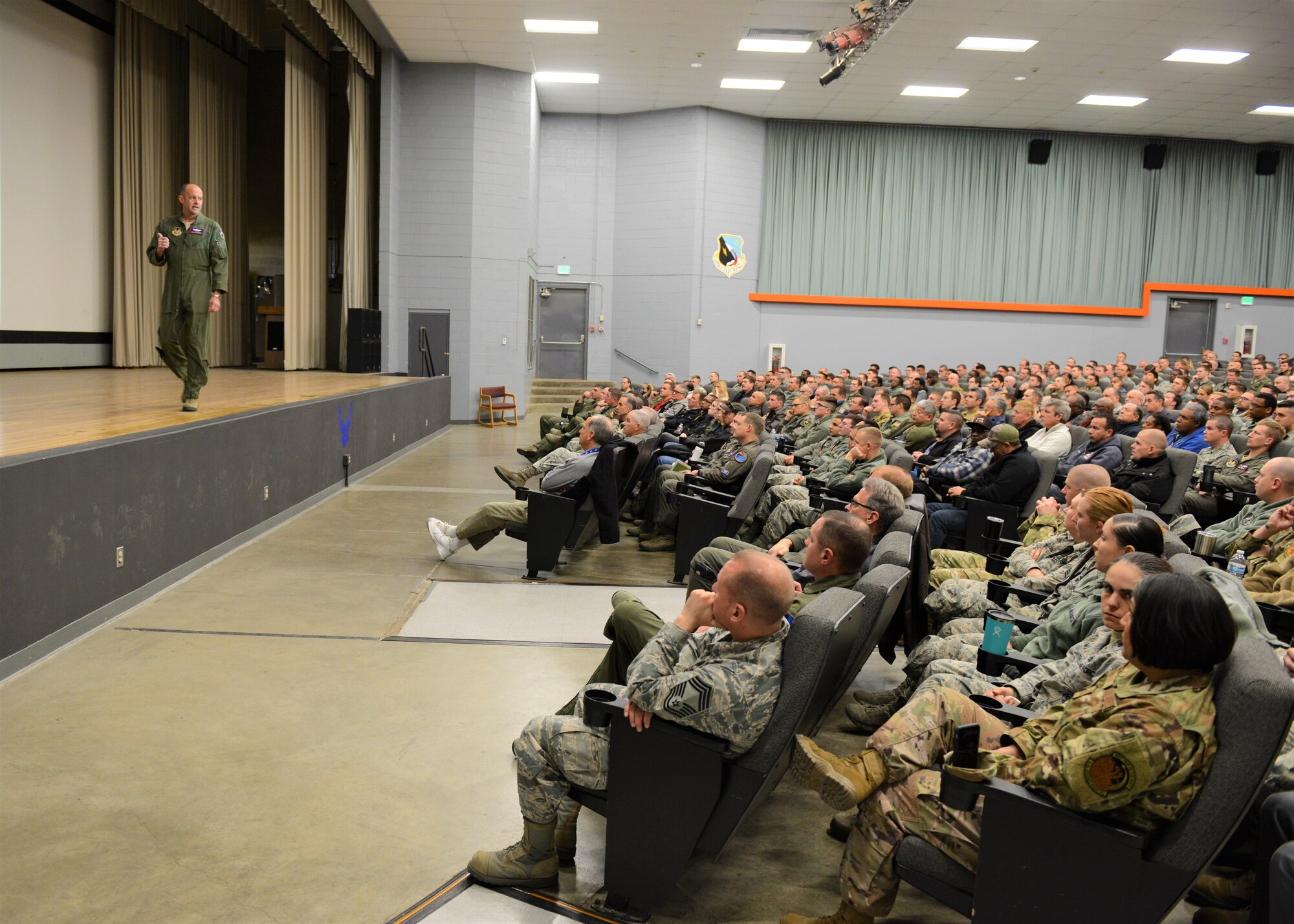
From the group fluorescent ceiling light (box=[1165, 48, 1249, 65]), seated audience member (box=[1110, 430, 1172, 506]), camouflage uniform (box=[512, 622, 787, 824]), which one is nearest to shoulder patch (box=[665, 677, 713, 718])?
camouflage uniform (box=[512, 622, 787, 824])

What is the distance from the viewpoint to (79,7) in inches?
432

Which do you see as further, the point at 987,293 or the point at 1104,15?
the point at 987,293

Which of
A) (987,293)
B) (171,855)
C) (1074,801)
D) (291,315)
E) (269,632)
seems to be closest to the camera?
(1074,801)

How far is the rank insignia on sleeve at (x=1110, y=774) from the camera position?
1699mm

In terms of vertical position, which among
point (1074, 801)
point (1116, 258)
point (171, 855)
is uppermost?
point (1116, 258)

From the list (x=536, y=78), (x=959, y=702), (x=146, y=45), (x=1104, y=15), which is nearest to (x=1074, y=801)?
(x=959, y=702)

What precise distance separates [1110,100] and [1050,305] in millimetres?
4050

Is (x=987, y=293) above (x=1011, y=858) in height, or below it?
above

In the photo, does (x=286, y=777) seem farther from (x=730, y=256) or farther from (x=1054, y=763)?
(x=730, y=256)

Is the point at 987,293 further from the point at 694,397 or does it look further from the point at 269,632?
the point at 269,632

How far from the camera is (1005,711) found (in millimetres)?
2217

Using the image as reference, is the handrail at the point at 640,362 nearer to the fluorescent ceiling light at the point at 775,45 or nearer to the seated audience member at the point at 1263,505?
the fluorescent ceiling light at the point at 775,45

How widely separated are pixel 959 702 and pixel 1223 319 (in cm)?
2014

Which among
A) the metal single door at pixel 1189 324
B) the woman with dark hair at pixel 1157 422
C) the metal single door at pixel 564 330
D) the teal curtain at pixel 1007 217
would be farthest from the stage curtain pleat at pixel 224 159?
the metal single door at pixel 1189 324
